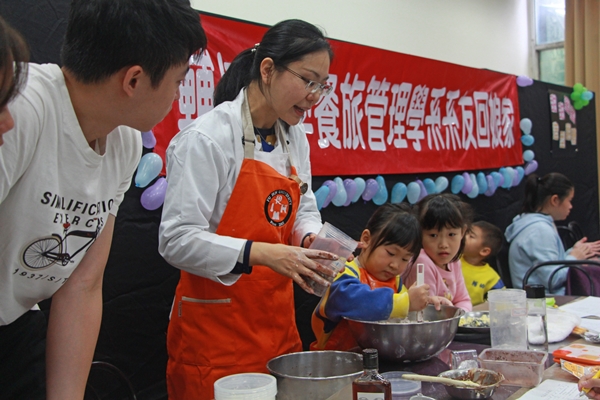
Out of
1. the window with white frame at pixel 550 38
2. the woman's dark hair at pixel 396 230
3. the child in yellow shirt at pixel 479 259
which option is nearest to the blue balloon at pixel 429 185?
the child in yellow shirt at pixel 479 259

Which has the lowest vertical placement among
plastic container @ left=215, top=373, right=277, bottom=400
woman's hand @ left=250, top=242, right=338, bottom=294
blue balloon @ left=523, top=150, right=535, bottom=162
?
plastic container @ left=215, top=373, right=277, bottom=400

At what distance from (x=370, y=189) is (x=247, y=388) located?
234 cm

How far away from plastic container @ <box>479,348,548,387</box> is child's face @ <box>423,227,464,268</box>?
1.08 metres

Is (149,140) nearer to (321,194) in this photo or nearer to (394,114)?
(321,194)

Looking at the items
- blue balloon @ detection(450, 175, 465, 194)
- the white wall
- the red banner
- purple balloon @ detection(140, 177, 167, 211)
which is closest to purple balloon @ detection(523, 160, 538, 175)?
the red banner

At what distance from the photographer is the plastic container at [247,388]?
3.77 feet

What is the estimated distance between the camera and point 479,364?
4.71 feet

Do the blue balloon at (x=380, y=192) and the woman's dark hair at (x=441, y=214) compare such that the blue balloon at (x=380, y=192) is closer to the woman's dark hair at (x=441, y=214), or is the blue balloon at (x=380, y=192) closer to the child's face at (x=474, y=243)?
the child's face at (x=474, y=243)

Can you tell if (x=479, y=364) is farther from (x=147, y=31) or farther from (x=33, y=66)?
(x=33, y=66)

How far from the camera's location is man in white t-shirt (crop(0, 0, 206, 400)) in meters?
0.98

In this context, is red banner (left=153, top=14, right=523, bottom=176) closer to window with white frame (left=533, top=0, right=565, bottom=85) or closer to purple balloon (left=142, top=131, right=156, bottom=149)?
purple balloon (left=142, top=131, right=156, bottom=149)

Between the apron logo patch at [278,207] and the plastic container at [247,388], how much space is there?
0.52 meters

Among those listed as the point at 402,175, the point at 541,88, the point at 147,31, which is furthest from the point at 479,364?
the point at 541,88

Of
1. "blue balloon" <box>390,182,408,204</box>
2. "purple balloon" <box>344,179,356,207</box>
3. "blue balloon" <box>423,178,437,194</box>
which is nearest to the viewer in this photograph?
"purple balloon" <box>344,179,356,207</box>
